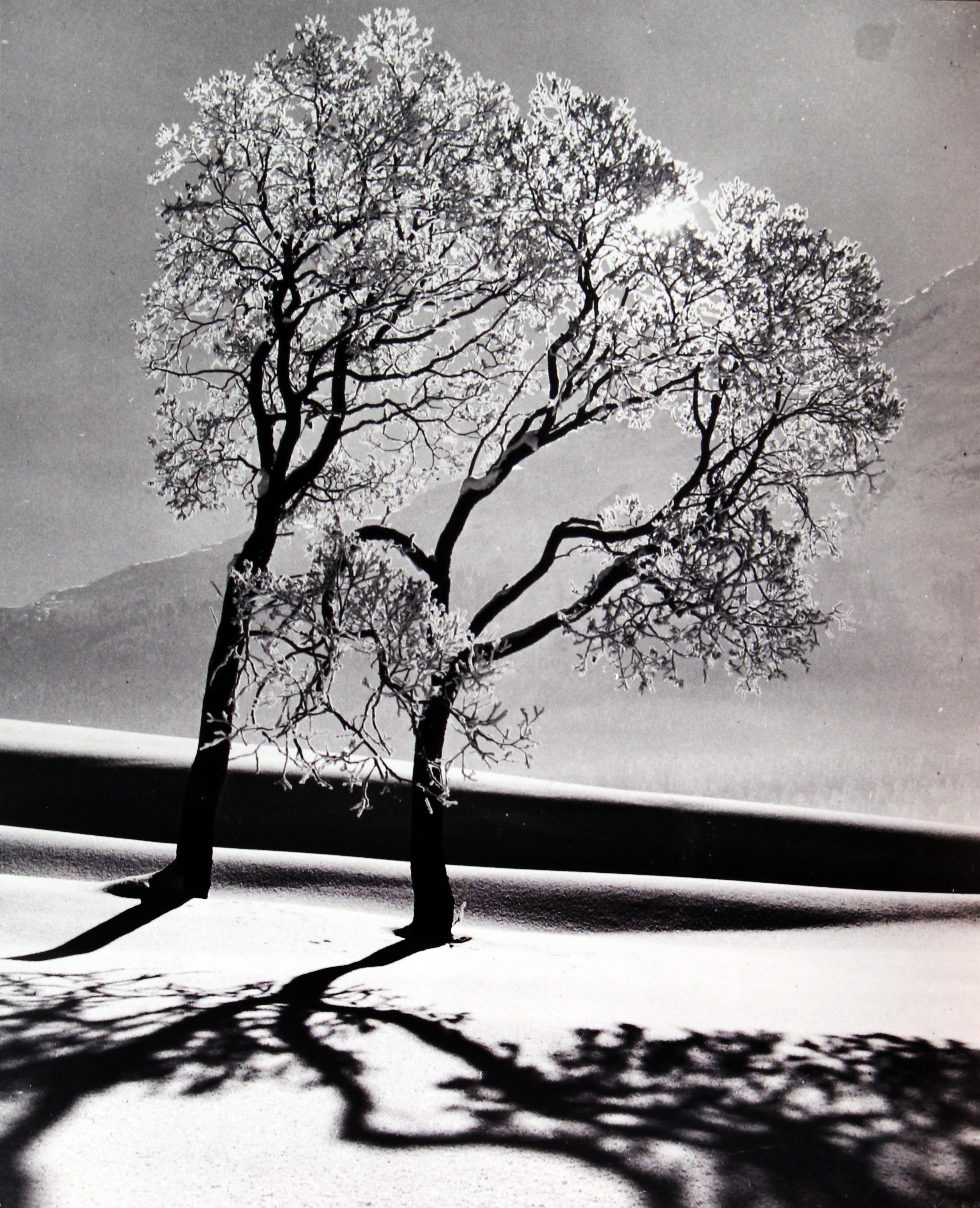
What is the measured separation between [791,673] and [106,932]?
34965mm

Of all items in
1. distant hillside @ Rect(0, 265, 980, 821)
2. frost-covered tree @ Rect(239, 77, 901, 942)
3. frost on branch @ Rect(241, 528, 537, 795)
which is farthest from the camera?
distant hillside @ Rect(0, 265, 980, 821)

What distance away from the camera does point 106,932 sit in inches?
272

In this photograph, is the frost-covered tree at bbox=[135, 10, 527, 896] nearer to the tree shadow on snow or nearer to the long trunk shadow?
the long trunk shadow

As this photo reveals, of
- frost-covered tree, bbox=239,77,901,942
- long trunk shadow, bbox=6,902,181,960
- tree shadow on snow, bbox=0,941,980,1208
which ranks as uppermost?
frost-covered tree, bbox=239,77,901,942

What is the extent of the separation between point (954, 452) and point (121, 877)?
122 feet

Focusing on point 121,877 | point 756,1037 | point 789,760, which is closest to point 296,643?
point 756,1037

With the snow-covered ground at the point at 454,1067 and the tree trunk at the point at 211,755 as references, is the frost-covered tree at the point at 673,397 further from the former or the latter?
the snow-covered ground at the point at 454,1067

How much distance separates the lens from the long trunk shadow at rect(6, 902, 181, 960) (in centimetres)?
628

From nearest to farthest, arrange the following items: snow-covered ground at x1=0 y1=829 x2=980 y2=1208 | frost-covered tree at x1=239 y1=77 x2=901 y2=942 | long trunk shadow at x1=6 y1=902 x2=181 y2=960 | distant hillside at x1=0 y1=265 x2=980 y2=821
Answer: snow-covered ground at x1=0 y1=829 x2=980 y2=1208, long trunk shadow at x1=6 y1=902 x2=181 y2=960, frost-covered tree at x1=239 y1=77 x2=901 y2=942, distant hillside at x1=0 y1=265 x2=980 y2=821

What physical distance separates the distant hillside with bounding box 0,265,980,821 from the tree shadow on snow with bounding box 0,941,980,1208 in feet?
30.0

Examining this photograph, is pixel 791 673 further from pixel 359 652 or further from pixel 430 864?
pixel 359 652

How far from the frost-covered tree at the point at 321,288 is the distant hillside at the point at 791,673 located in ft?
19.2

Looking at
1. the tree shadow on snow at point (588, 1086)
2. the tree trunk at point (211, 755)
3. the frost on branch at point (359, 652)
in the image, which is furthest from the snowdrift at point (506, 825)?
the tree shadow on snow at point (588, 1086)

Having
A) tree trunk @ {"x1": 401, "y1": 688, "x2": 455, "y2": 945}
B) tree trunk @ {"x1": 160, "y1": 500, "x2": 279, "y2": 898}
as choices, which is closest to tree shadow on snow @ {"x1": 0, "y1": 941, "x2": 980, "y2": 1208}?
tree trunk @ {"x1": 401, "y1": 688, "x2": 455, "y2": 945}
